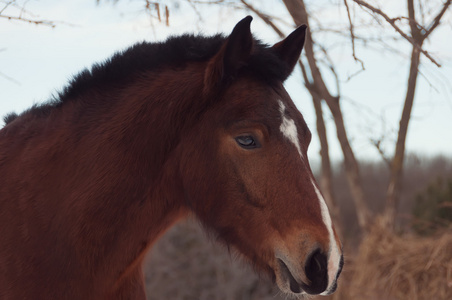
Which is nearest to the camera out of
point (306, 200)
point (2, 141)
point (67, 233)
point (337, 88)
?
point (306, 200)

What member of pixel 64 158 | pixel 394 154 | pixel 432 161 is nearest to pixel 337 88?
pixel 394 154

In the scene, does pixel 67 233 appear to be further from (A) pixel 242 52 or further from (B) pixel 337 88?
(B) pixel 337 88

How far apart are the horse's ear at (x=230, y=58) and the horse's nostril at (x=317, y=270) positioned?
0.95 meters

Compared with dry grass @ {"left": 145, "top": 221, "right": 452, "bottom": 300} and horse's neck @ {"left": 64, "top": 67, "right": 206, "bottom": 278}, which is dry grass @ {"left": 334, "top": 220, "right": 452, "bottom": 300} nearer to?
dry grass @ {"left": 145, "top": 221, "right": 452, "bottom": 300}

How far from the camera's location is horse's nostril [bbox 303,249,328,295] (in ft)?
7.38

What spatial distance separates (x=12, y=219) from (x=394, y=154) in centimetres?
499

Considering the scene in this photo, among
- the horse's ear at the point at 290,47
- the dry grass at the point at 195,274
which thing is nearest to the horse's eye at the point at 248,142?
the horse's ear at the point at 290,47

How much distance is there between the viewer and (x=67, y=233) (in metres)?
2.53

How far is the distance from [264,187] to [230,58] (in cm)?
65

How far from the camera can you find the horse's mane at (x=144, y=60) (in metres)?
2.72

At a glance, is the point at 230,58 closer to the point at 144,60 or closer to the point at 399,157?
the point at 144,60

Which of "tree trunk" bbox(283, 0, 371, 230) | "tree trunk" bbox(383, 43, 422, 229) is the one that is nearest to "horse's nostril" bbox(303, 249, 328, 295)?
"tree trunk" bbox(283, 0, 371, 230)

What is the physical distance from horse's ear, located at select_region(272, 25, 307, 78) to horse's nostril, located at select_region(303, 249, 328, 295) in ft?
3.33

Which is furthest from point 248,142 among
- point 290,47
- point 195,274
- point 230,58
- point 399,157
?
point 195,274
